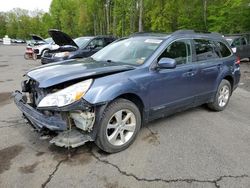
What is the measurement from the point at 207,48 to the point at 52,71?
10.4 ft

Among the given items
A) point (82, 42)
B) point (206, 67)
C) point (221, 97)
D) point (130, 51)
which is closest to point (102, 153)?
point (130, 51)

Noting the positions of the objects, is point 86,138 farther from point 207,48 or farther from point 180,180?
point 207,48

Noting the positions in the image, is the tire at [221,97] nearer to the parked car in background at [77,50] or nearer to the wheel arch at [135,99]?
the wheel arch at [135,99]

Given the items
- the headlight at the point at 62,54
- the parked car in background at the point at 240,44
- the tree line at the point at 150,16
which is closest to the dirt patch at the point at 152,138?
the tree line at the point at 150,16

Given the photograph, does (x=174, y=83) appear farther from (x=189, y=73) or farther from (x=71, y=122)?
(x=71, y=122)

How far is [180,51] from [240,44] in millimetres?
12489

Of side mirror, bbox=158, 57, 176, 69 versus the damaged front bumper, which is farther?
side mirror, bbox=158, 57, 176, 69

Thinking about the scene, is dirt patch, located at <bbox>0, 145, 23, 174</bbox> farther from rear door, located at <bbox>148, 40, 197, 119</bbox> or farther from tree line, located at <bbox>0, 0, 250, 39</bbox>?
tree line, located at <bbox>0, 0, 250, 39</bbox>

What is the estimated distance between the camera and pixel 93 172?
131 inches

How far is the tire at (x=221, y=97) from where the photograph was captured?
5.70m

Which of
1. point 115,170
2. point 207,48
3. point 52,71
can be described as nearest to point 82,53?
point 207,48

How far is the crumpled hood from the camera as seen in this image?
352cm

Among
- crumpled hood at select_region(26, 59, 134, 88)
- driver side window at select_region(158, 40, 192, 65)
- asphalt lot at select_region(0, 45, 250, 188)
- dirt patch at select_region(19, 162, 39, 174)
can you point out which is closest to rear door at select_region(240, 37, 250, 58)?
asphalt lot at select_region(0, 45, 250, 188)

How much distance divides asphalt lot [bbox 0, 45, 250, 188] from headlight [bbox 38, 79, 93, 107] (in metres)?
0.80
